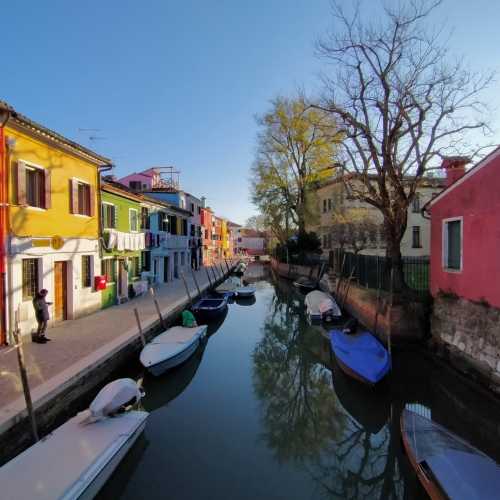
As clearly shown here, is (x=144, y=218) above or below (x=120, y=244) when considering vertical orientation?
above

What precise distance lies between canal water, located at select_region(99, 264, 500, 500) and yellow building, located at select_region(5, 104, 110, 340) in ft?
13.2

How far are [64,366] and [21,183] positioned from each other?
521cm

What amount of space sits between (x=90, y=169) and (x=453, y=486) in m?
14.2

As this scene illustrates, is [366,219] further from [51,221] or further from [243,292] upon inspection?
[51,221]

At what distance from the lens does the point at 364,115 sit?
1353 centimetres

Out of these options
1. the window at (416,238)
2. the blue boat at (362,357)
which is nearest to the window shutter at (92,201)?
the blue boat at (362,357)

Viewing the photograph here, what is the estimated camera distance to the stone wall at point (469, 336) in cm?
816

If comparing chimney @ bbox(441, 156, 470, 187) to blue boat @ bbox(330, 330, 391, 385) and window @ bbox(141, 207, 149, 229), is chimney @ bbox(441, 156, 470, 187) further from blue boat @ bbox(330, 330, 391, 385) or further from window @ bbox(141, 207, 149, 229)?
window @ bbox(141, 207, 149, 229)

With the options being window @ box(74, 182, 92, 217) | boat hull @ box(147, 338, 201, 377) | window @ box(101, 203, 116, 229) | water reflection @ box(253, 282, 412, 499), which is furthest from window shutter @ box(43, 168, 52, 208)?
water reflection @ box(253, 282, 412, 499)

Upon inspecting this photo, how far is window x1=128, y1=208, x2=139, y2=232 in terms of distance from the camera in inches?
740

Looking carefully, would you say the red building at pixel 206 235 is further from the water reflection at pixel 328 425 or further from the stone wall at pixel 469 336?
the stone wall at pixel 469 336

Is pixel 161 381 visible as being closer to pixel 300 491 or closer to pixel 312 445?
pixel 312 445

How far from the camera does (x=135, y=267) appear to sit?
19.1 metres

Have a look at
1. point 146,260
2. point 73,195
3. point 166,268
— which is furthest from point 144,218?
point 73,195
